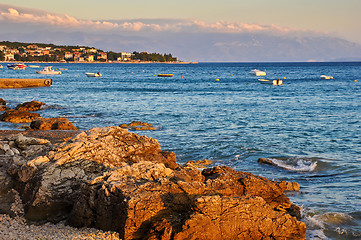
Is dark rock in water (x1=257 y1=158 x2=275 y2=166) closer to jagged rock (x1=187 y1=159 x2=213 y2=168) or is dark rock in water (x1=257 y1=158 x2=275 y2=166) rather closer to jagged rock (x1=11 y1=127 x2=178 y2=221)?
jagged rock (x1=187 y1=159 x2=213 y2=168)

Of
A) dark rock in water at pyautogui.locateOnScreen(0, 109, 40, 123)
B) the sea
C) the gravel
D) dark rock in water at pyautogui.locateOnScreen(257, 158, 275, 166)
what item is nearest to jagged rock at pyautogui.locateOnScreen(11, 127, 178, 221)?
the gravel

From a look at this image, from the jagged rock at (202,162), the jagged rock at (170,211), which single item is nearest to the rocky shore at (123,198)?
the jagged rock at (170,211)

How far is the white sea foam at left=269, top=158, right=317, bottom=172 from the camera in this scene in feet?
59.4

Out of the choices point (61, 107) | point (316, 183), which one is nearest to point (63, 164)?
point (316, 183)

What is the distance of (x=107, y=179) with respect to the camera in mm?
10688

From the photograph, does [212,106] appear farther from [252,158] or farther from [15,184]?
[15,184]

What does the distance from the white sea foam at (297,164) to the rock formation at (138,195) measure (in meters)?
A: 5.61

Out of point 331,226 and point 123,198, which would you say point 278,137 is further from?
point 123,198

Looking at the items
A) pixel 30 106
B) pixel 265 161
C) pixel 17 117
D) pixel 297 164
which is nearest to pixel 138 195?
pixel 265 161

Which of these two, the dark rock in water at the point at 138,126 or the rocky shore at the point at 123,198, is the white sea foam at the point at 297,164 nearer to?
the rocky shore at the point at 123,198

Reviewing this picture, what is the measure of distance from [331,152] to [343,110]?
19.1m

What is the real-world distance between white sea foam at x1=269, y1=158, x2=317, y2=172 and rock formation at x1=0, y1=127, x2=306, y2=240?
5.61 metres

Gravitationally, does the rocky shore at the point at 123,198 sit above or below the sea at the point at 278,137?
above

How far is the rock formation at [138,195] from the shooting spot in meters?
9.67
